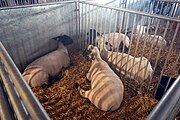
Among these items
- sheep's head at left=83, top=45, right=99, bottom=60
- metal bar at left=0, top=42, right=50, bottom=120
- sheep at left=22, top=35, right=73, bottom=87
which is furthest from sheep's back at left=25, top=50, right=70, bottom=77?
metal bar at left=0, top=42, right=50, bottom=120

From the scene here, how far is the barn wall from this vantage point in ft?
10.1

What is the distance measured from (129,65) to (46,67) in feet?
5.87

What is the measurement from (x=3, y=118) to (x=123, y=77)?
2.87 m

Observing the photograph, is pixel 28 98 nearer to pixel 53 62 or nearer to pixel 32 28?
pixel 53 62

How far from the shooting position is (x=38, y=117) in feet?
1.87

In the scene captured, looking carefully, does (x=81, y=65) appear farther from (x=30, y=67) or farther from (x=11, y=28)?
(x=11, y=28)

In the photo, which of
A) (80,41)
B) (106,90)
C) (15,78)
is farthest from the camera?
(80,41)

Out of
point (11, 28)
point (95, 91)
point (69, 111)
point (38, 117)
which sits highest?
point (38, 117)

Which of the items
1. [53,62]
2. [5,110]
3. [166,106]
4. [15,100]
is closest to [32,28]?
[53,62]

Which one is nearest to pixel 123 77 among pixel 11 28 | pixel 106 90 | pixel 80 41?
pixel 106 90

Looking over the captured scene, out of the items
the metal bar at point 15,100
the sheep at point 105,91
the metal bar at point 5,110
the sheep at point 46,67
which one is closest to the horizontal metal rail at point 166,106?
the metal bar at point 15,100

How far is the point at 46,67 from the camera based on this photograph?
3.36m

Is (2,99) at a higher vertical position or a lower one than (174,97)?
lower

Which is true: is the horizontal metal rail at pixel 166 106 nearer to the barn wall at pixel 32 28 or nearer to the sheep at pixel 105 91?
the sheep at pixel 105 91
